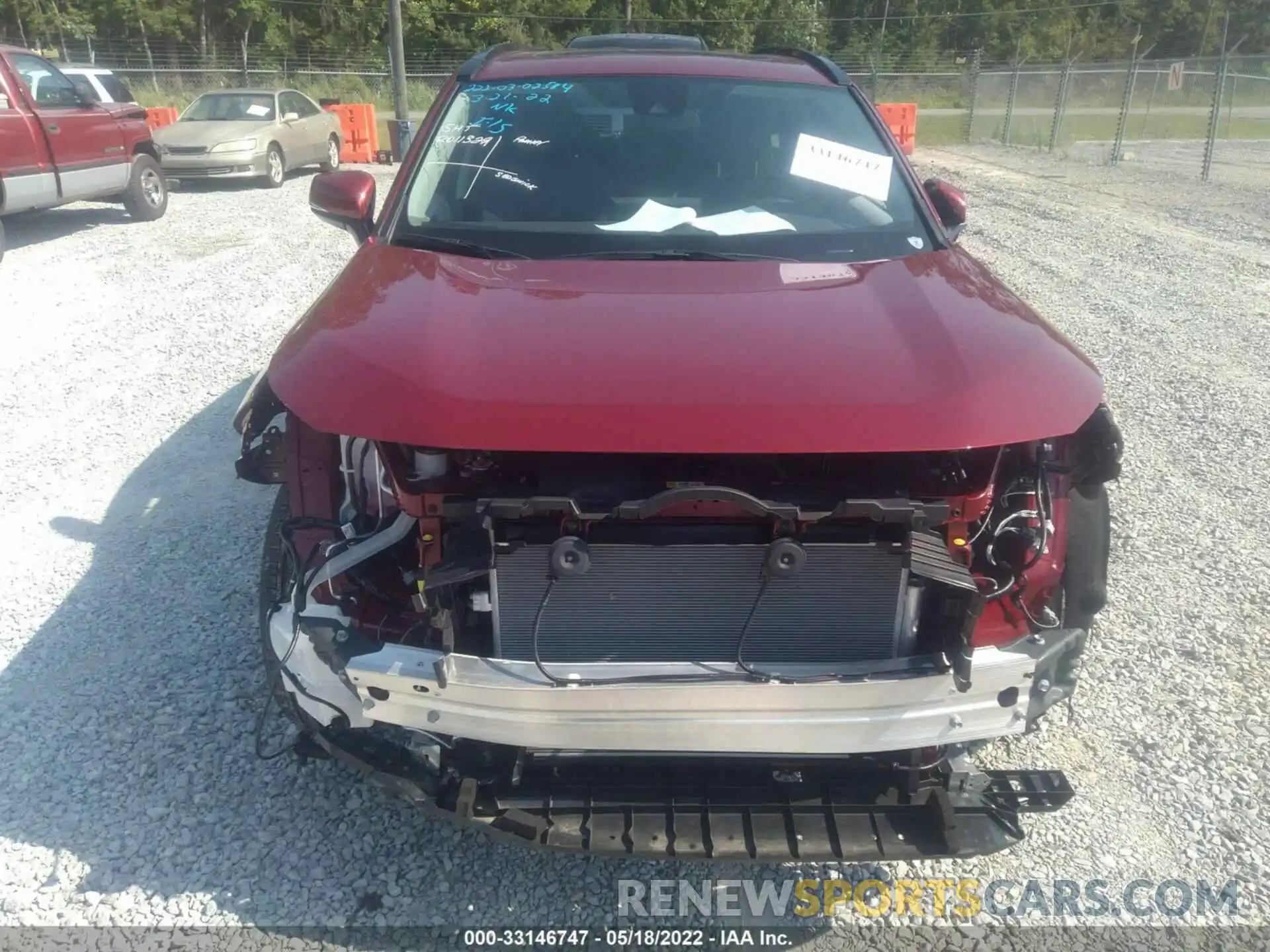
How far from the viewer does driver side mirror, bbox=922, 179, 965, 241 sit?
360cm

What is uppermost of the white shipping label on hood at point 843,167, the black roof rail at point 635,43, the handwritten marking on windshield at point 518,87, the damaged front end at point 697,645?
the black roof rail at point 635,43

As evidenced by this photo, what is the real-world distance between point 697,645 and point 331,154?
1562 cm

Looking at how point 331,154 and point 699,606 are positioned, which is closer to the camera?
point 699,606

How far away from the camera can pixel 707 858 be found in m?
2.07

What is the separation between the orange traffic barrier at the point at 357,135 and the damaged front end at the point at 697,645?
17.8m

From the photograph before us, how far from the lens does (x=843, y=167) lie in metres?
3.41

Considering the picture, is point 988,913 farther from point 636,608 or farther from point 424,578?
point 424,578

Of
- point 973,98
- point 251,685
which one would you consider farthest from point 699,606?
point 973,98

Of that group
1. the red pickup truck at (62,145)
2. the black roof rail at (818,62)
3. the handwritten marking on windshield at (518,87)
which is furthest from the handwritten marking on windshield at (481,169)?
the red pickup truck at (62,145)

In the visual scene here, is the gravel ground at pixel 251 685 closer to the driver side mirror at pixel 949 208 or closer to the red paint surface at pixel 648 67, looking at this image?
the driver side mirror at pixel 949 208

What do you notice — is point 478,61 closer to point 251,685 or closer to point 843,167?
point 843,167

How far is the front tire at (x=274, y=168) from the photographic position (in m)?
13.8

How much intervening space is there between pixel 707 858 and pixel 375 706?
764 millimetres

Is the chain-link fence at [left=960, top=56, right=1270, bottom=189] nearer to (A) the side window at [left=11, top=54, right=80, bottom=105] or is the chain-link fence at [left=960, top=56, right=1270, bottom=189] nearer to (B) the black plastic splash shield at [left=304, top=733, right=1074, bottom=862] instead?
(A) the side window at [left=11, top=54, right=80, bottom=105]
